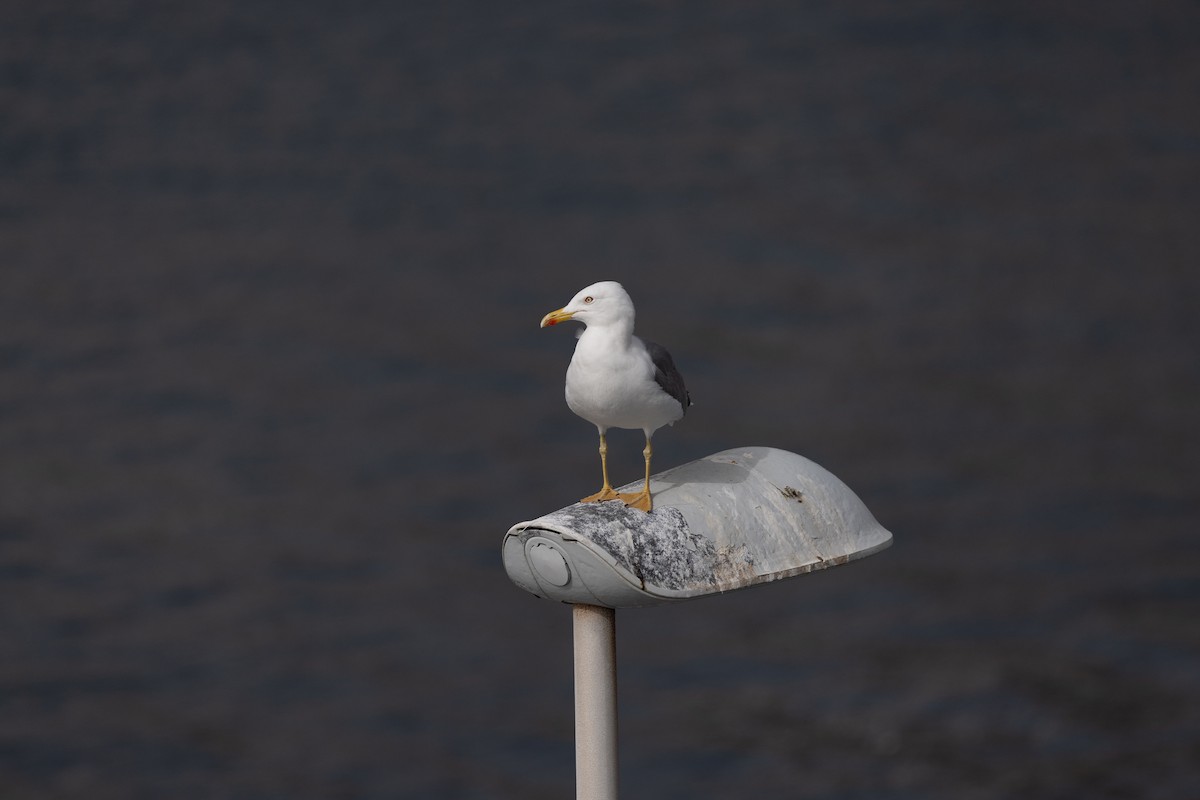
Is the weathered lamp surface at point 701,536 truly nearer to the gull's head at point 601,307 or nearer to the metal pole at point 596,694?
the metal pole at point 596,694

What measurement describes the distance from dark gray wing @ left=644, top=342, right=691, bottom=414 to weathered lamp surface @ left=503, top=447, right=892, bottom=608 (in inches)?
12.4

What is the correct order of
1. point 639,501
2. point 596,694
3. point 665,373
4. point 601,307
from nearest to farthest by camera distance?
point 596,694
point 639,501
point 601,307
point 665,373

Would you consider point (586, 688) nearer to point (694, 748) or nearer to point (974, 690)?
point (694, 748)

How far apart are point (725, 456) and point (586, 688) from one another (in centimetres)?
103

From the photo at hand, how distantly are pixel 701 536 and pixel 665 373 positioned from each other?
2.78ft

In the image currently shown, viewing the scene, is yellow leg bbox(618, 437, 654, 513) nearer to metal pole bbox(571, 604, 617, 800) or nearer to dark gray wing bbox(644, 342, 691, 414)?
metal pole bbox(571, 604, 617, 800)

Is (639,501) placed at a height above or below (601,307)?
below

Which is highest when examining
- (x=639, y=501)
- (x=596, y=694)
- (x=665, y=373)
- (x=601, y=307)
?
(x=601, y=307)

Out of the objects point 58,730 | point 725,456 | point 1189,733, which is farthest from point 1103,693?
point 725,456

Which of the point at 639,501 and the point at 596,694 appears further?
the point at 639,501

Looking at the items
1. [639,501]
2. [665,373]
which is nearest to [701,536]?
[639,501]

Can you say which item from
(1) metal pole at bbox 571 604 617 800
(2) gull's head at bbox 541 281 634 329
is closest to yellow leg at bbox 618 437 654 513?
(1) metal pole at bbox 571 604 617 800

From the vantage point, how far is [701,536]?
5895mm

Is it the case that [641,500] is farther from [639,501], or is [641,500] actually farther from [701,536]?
[701,536]
